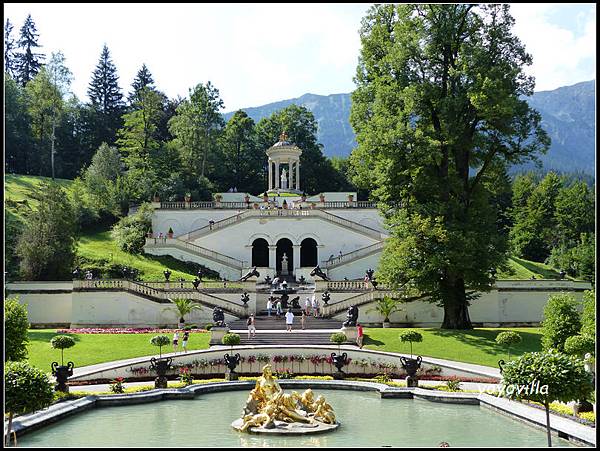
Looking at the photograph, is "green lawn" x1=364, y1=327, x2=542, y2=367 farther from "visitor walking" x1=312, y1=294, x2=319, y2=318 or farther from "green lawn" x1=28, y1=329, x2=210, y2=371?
"green lawn" x1=28, y1=329, x2=210, y2=371

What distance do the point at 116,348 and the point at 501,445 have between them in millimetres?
19606

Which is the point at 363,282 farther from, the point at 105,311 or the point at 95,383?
the point at 95,383

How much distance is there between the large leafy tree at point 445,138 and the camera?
3450 centimetres

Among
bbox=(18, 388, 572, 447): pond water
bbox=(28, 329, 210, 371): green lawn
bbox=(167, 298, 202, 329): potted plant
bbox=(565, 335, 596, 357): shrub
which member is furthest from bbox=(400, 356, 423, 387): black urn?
bbox=(167, 298, 202, 329): potted plant

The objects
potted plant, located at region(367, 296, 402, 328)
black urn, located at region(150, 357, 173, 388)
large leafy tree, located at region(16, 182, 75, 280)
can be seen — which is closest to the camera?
black urn, located at region(150, 357, 173, 388)

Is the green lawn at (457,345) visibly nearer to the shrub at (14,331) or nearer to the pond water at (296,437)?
the pond water at (296,437)

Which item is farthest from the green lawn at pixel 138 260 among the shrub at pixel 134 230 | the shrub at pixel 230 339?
the shrub at pixel 230 339

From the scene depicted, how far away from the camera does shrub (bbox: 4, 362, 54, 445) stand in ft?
54.8

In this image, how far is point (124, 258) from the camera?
5103cm

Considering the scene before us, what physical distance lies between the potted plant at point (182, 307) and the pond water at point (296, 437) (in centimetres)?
1480

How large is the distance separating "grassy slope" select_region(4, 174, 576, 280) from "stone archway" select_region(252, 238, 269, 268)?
6.99m

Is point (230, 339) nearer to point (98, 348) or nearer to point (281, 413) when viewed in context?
point (98, 348)

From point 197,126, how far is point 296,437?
54.3m

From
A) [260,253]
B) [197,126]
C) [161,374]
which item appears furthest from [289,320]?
[197,126]
